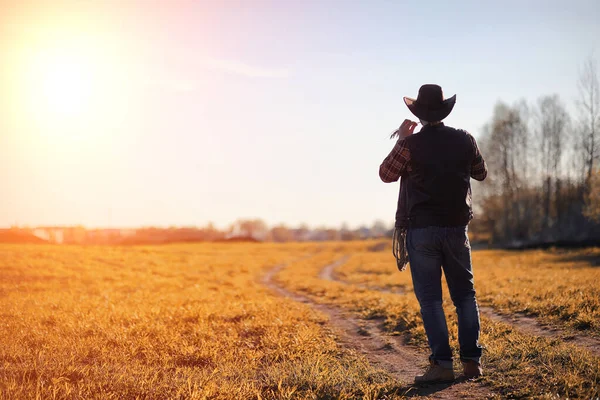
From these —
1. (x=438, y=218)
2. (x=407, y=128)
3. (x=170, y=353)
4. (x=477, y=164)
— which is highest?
(x=407, y=128)

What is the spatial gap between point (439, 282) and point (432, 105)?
76.4 inches

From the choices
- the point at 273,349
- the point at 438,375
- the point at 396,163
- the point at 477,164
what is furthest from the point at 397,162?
the point at 273,349

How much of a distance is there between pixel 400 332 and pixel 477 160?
4169mm

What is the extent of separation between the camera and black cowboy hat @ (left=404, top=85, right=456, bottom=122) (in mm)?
5176

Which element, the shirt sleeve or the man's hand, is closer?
the shirt sleeve

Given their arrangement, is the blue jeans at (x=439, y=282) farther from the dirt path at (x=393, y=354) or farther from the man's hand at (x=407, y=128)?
the man's hand at (x=407, y=128)

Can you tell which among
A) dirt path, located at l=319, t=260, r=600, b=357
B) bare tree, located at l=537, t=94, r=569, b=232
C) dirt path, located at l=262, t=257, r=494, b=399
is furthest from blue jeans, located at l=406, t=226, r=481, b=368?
bare tree, located at l=537, t=94, r=569, b=232

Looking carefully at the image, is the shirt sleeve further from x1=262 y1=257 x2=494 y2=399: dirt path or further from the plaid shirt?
x1=262 y1=257 x2=494 y2=399: dirt path

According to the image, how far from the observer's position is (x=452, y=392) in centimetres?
467

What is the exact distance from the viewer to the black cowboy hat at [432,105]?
5176mm

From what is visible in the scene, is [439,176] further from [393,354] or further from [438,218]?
[393,354]

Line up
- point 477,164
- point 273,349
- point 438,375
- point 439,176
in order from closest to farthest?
1. point 438,375
2. point 439,176
3. point 477,164
4. point 273,349

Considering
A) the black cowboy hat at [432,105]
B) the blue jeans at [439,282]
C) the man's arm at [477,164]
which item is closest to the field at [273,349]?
the blue jeans at [439,282]

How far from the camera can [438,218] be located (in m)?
5.06
